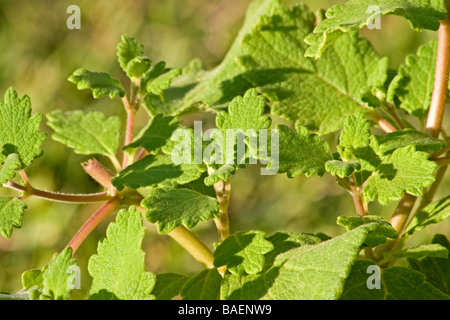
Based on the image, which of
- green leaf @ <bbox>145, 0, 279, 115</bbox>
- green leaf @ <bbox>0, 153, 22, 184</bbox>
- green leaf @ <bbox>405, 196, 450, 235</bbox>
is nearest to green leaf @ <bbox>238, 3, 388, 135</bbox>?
green leaf @ <bbox>145, 0, 279, 115</bbox>

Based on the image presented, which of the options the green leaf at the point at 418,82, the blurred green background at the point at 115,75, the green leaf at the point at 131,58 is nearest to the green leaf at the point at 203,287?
the green leaf at the point at 131,58

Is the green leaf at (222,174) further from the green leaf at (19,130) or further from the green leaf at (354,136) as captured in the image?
the green leaf at (19,130)

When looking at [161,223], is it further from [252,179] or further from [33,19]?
[33,19]

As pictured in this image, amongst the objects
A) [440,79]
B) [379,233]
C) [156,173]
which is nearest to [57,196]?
[156,173]

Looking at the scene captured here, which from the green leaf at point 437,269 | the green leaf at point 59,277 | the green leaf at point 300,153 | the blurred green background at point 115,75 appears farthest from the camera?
the blurred green background at point 115,75

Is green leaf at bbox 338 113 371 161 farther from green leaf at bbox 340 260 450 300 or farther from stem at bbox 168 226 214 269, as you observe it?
stem at bbox 168 226 214 269
